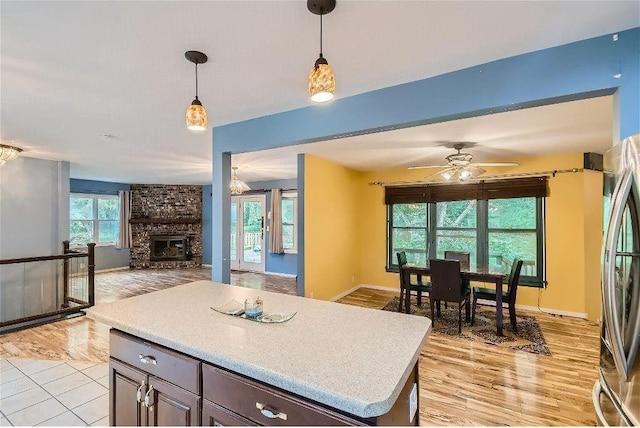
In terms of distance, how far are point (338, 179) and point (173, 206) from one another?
554 cm

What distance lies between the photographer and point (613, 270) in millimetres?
1308

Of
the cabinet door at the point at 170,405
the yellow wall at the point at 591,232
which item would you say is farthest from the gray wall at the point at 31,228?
the yellow wall at the point at 591,232

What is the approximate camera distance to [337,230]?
5.32 m

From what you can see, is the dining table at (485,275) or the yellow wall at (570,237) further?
the yellow wall at (570,237)

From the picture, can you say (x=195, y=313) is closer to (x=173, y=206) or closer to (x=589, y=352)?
(x=589, y=352)

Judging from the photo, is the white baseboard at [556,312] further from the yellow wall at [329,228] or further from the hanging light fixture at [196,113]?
the hanging light fixture at [196,113]

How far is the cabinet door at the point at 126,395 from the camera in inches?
60.0

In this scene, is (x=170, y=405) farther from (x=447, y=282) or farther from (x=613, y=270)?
(x=447, y=282)

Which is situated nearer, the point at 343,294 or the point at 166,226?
the point at 343,294

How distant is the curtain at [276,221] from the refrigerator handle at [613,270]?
6240 millimetres

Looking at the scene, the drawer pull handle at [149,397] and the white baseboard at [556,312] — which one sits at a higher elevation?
the drawer pull handle at [149,397]

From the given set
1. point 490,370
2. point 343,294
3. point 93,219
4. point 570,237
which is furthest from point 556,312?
point 93,219

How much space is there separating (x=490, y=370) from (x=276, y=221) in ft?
17.3

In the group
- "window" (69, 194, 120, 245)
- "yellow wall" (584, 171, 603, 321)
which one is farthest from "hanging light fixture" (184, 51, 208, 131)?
"window" (69, 194, 120, 245)
